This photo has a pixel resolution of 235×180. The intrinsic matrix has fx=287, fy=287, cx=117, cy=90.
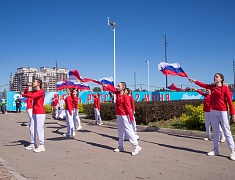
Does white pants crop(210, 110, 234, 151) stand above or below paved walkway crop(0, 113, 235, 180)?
above

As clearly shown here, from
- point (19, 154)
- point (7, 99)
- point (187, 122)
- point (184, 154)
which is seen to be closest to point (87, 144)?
point (19, 154)

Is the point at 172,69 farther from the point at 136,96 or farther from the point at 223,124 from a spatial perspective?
the point at 136,96

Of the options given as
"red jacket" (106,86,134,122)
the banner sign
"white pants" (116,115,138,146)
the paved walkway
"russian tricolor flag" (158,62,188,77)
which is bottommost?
the paved walkway

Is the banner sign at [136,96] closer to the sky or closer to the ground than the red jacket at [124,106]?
closer to the sky

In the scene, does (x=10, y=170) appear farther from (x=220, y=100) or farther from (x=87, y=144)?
(x=220, y=100)

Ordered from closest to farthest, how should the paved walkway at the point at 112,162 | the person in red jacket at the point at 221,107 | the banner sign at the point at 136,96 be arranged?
Answer: 1. the paved walkway at the point at 112,162
2. the person in red jacket at the point at 221,107
3. the banner sign at the point at 136,96

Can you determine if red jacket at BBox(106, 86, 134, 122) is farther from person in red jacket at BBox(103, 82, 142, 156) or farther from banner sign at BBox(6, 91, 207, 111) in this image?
banner sign at BBox(6, 91, 207, 111)

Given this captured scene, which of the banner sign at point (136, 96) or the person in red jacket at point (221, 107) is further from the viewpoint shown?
the banner sign at point (136, 96)

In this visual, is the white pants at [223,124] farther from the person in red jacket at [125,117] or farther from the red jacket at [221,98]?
the person in red jacket at [125,117]

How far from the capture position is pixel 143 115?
1463cm

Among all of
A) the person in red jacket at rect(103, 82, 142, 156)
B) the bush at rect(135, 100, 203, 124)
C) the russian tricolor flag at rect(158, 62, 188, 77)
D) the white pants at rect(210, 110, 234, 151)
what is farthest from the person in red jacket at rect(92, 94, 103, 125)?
the white pants at rect(210, 110, 234, 151)

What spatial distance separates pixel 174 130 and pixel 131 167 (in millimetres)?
6195

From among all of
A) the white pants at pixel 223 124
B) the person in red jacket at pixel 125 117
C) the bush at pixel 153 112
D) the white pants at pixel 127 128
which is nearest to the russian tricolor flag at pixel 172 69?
the white pants at pixel 223 124

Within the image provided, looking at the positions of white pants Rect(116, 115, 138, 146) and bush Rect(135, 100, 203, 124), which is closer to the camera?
white pants Rect(116, 115, 138, 146)
